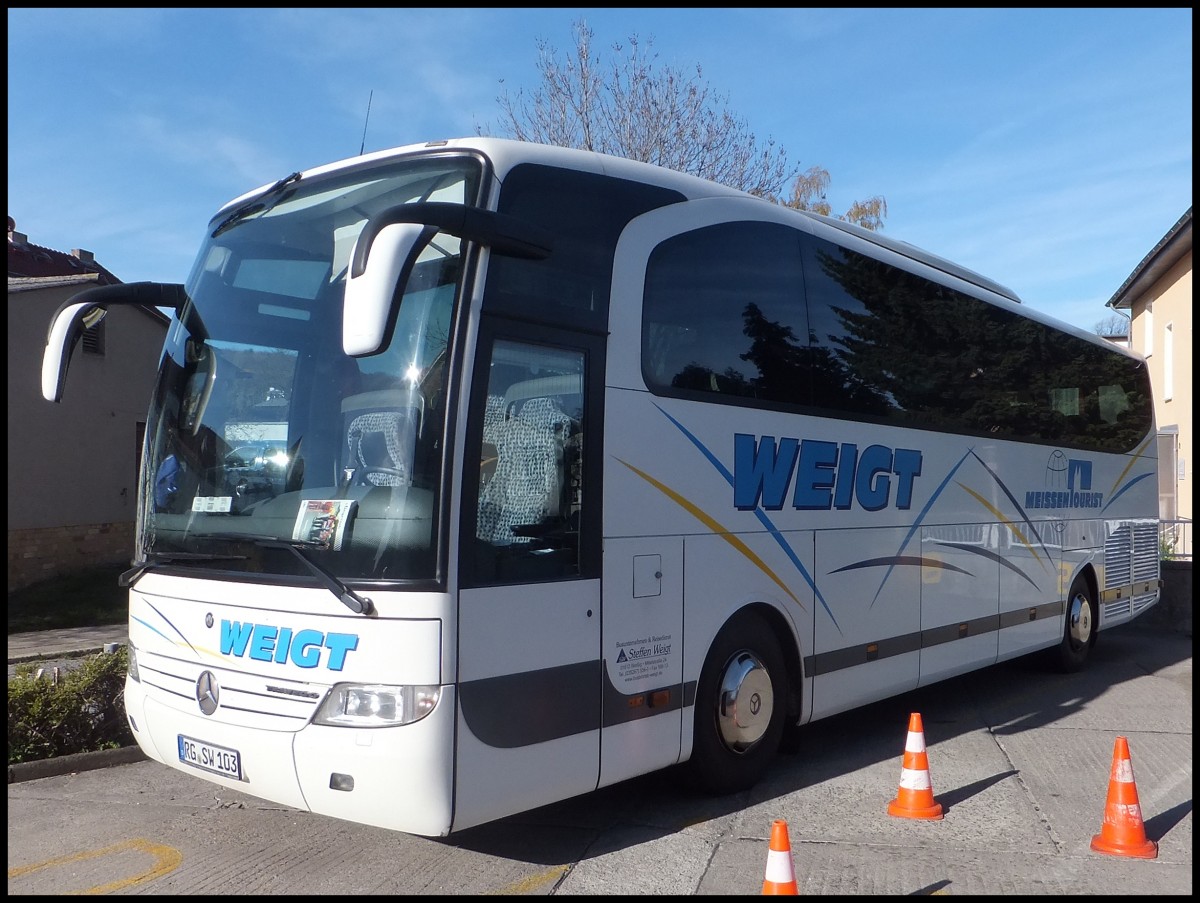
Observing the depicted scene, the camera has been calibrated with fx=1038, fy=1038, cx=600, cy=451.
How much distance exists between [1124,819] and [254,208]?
564cm

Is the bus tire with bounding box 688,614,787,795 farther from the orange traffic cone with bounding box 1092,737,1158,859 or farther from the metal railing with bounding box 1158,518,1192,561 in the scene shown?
the metal railing with bounding box 1158,518,1192,561

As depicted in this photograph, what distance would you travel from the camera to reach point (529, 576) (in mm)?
4965

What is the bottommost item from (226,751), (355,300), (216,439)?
(226,751)

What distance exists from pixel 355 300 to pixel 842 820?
4.01m

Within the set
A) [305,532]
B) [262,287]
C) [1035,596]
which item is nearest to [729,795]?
[305,532]

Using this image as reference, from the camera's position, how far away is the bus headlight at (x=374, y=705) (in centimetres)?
450

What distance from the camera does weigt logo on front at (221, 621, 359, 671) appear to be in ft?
15.2

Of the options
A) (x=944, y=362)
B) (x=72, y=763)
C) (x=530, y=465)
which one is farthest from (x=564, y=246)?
(x=72, y=763)

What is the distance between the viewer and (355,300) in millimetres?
4066

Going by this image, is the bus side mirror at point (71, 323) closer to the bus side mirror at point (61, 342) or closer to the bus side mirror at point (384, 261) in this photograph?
the bus side mirror at point (61, 342)

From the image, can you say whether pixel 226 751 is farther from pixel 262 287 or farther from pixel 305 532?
pixel 262 287

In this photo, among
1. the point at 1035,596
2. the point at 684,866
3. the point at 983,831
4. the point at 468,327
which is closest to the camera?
the point at 468,327

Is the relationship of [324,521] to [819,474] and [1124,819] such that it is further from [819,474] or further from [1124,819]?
[1124,819]

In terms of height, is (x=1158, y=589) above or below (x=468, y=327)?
below
